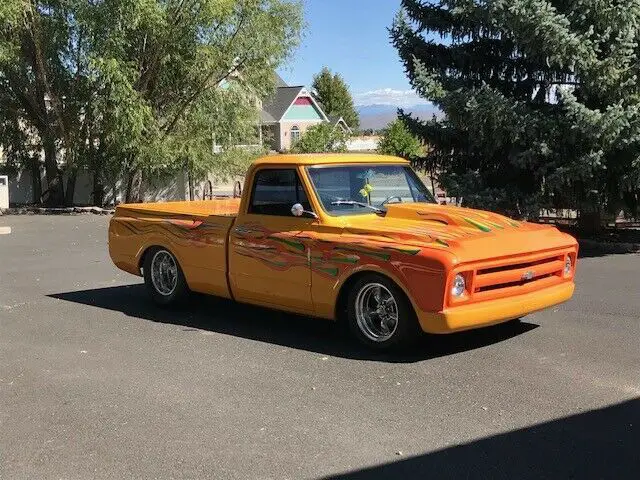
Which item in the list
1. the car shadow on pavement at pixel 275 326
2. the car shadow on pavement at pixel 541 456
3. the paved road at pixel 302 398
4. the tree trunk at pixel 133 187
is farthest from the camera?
the tree trunk at pixel 133 187

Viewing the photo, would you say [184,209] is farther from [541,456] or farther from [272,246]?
[541,456]

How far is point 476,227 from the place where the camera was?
625cm

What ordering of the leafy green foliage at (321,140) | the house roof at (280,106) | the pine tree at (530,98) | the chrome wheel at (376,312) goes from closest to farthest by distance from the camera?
the chrome wheel at (376,312) → the pine tree at (530,98) → the leafy green foliage at (321,140) → the house roof at (280,106)

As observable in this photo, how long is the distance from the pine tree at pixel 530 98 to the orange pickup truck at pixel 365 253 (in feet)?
17.7

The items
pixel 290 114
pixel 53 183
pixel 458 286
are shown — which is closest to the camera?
pixel 458 286

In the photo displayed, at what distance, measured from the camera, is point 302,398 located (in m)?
4.96

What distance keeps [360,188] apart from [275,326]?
1572mm

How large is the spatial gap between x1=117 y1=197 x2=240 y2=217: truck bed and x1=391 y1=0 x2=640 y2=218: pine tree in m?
5.36

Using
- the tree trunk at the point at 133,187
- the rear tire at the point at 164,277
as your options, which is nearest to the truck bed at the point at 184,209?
the rear tire at the point at 164,277

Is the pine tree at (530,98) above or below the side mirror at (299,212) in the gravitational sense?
above

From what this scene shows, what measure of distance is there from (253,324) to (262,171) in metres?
1.50

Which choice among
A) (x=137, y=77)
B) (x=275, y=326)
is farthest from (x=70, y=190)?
Result: (x=275, y=326)

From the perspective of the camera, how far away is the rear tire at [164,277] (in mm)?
7816

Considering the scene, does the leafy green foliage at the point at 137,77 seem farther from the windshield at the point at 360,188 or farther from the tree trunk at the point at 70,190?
the windshield at the point at 360,188
